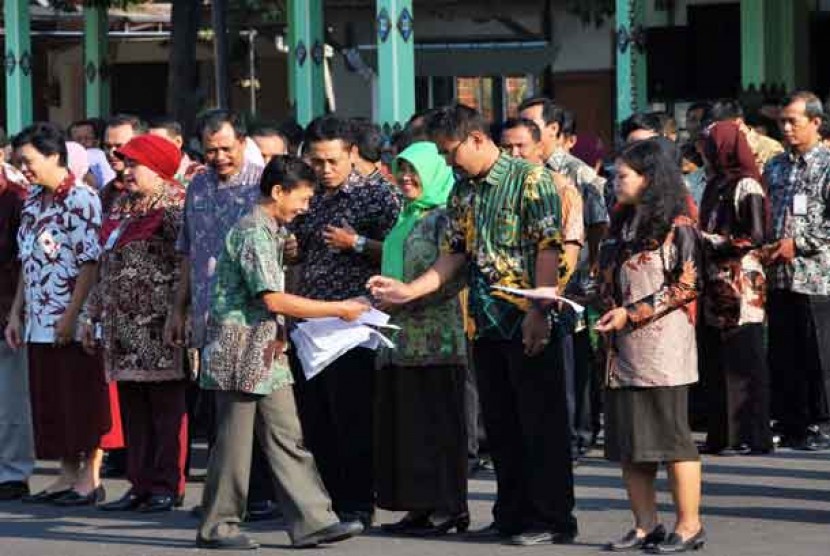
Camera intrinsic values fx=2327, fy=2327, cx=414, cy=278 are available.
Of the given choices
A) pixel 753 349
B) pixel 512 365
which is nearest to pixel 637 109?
pixel 753 349

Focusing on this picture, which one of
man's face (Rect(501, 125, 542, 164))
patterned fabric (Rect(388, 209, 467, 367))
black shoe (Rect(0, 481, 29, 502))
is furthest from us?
black shoe (Rect(0, 481, 29, 502))

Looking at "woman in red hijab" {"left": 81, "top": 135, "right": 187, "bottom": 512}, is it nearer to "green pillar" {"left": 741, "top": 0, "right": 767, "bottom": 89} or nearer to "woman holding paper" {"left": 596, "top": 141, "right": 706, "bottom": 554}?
"woman holding paper" {"left": 596, "top": 141, "right": 706, "bottom": 554}

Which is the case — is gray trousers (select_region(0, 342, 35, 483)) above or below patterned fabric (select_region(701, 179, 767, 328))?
below

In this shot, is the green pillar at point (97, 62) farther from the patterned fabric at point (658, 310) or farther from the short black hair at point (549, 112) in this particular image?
the patterned fabric at point (658, 310)

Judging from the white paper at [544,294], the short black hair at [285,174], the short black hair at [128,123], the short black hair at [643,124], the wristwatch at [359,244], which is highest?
the short black hair at [128,123]

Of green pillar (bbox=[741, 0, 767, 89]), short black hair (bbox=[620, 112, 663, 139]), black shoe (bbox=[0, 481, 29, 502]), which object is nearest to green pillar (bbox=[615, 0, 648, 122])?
green pillar (bbox=[741, 0, 767, 89])

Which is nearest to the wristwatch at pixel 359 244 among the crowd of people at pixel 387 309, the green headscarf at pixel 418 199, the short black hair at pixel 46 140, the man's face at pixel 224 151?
→ the crowd of people at pixel 387 309

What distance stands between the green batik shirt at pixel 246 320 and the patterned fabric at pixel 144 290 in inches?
57.8

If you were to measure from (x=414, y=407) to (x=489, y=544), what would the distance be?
73cm

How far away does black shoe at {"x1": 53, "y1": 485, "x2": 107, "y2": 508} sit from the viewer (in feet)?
40.6

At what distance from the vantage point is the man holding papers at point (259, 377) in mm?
10344

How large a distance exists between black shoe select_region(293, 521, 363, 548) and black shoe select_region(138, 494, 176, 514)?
5.01 feet

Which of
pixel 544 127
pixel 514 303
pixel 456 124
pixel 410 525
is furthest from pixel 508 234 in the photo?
pixel 544 127

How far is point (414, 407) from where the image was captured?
1077cm
